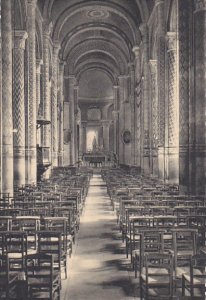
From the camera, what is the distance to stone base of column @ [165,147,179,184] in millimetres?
22078

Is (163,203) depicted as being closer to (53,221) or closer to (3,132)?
(53,221)

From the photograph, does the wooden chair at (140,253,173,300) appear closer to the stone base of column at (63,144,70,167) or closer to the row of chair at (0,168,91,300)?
the row of chair at (0,168,91,300)

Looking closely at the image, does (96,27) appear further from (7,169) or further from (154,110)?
(7,169)

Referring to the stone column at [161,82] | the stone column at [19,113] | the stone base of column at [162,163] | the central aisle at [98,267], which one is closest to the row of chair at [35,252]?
the central aisle at [98,267]

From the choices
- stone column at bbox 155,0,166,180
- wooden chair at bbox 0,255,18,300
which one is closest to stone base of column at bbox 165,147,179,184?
stone column at bbox 155,0,166,180

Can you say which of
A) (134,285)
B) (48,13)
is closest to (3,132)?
(134,285)

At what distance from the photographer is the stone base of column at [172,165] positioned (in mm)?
22078

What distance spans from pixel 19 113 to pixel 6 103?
10.9 ft

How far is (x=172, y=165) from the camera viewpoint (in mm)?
22172

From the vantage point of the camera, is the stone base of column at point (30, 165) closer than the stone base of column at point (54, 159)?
Yes

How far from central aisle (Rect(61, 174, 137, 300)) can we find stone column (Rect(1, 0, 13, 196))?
4.04 m

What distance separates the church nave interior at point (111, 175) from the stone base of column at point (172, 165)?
5 cm

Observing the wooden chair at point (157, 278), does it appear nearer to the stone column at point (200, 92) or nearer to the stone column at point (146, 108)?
the stone column at point (200, 92)

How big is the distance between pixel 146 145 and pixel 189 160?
1365 cm
